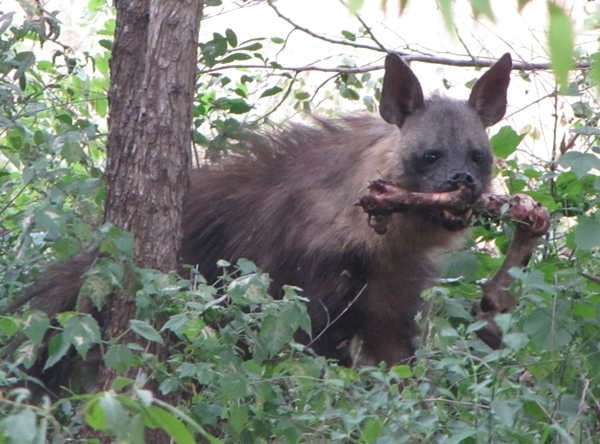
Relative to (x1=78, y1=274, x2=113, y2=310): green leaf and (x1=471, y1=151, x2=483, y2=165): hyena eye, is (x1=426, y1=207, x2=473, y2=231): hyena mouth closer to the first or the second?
(x1=471, y1=151, x2=483, y2=165): hyena eye

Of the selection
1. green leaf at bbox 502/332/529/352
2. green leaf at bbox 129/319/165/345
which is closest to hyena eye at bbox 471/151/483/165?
green leaf at bbox 502/332/529/352

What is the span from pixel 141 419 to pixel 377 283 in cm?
324

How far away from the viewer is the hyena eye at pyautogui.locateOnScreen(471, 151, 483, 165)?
15.2ft

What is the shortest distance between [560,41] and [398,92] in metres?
3.73

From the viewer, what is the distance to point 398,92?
4797 millimetres

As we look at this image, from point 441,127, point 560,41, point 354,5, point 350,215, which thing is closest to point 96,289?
point 350,215

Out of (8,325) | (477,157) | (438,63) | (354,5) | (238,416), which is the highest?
(438,63)

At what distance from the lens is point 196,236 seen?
16.6ft

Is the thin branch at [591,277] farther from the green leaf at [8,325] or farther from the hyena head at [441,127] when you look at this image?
the green leaf at [8,325]

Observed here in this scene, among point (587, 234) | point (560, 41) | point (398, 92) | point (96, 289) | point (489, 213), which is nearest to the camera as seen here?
point (560, 41)

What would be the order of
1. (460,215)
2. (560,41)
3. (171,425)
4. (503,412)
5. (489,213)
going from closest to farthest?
1. (560,41)
2. (171,425)
3. (503,412)
4. (489,213)
5. (460,215)

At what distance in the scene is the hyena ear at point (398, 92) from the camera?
185 inches

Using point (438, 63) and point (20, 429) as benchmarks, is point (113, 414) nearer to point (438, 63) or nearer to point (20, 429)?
point (20, 429)

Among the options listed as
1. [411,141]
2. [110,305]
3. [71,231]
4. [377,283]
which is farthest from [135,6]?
[377,283]
